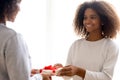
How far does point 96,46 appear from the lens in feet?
4.75

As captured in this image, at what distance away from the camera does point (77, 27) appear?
1652 millimetres

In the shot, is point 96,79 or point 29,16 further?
point 29,16

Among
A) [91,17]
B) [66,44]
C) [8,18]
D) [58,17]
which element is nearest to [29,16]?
[58,17]

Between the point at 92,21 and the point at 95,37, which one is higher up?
the point at 92,21

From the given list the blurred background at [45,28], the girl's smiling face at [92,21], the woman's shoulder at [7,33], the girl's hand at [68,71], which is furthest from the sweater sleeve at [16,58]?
the blurred background at [45,28]

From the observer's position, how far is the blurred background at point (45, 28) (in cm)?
216

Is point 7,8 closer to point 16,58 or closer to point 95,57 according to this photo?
point 16,58

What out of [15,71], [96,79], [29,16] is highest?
[29,16]

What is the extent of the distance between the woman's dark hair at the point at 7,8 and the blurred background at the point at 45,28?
1251 mm

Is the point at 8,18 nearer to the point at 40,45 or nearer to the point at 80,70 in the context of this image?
the point at 80,70

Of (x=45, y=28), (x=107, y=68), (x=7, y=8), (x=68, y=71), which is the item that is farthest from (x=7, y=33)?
(x=45, y=28)

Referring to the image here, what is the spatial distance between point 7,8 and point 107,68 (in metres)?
0.76

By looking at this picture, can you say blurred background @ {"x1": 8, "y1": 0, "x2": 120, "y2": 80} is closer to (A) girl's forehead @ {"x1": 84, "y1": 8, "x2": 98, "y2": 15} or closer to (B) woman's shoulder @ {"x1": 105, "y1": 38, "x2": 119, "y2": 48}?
(A) girl's forehead @ {"x1": 84, "y1": 8, "x2": 98, "y2": 15}

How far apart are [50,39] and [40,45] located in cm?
13
